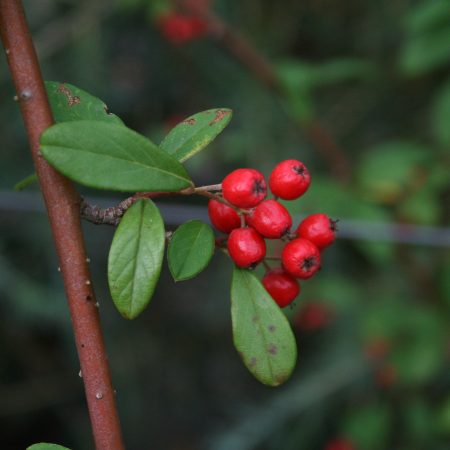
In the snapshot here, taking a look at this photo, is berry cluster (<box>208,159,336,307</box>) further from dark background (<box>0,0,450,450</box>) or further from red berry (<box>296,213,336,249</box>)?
dark background (<box>0,0,450,450</box>)

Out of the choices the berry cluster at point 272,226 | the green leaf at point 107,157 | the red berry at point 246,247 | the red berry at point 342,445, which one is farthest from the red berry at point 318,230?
the red berry at point 342,445

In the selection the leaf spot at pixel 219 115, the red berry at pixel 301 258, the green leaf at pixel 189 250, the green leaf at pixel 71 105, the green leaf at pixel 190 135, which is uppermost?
the green leaf at pixel 71 105

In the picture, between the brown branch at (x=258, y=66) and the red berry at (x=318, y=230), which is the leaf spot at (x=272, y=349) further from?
the brown branch at (x=258, y=66)

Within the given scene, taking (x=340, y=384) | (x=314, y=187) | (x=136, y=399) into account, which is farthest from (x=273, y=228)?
(x=136, y=399)

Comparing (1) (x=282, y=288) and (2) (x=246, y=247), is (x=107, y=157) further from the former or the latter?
(1) (x=282, y=288)

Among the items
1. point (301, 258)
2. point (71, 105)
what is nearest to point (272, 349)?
point (301, 258)

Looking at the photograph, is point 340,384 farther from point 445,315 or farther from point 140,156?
point 140,156

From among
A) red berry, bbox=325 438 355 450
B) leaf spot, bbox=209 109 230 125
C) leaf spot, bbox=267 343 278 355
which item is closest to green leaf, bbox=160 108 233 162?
leaf spot, bbox=209 109 230 125
